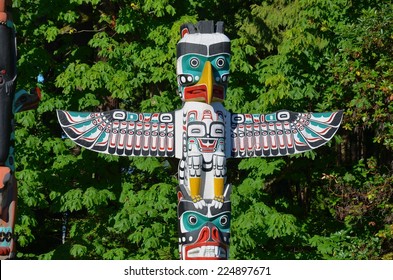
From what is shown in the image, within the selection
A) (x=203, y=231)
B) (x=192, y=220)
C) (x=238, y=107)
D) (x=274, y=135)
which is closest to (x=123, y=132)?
(x=192, y=220)

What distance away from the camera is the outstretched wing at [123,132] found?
9.16m

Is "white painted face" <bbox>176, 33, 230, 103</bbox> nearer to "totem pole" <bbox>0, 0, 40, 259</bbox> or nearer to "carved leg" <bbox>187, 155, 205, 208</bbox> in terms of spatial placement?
"carved leg" <bbox>187, 155, 205, 208</bbox>

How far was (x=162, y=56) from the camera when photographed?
12297 millimetres

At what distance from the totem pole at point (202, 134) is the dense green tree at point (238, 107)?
97.2 inches

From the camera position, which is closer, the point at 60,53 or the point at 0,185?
the point at 0,185

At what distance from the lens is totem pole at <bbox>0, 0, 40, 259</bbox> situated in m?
8.51

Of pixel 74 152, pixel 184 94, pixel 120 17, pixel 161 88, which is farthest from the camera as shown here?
pixel 74 152

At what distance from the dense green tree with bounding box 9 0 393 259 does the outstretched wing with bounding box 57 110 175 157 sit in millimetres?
2739

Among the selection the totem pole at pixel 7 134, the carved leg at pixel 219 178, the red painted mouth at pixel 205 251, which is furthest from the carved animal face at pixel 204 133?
the totem pole at pixel 7 134

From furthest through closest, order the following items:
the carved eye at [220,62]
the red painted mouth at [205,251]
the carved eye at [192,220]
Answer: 1. the carved eye at [220,62]
2. the carved eye at [192,220]
3. the red painted mouth at [205,251]

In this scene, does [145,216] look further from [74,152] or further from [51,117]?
[51,117]

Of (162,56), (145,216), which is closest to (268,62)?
(162,56)

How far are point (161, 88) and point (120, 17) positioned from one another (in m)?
1.48

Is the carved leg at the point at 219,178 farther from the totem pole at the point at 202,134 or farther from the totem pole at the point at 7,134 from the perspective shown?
the totem pole at the point at 7,134
